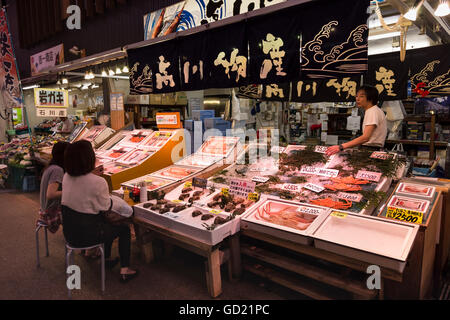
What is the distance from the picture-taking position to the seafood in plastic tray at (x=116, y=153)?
6070 millimetres

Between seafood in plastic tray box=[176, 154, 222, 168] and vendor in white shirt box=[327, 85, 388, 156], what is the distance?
206 centimetres

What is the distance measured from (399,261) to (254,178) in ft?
7.30

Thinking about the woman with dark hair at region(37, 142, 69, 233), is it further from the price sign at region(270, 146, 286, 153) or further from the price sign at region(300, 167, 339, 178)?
the price sign at region(300, 167, 339, 178)

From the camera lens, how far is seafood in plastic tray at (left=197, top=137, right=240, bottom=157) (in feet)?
17.4

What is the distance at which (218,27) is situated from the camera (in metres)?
4.66

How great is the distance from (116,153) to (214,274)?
4.24 m

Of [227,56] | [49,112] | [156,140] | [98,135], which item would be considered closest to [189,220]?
[227,56]

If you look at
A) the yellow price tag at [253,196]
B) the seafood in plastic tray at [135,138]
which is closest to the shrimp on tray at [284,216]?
the yellow price tag at [253,196]

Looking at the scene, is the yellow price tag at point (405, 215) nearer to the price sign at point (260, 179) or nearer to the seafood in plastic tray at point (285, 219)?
the seafood in plastic tray at point (285, 219)

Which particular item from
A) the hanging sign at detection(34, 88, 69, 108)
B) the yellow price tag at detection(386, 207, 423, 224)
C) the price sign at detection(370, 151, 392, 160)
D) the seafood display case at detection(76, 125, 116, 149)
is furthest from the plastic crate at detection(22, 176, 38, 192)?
the yellow price tag at detection(386, 207, 423, 224)

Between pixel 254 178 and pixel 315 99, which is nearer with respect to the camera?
pixel 254 178

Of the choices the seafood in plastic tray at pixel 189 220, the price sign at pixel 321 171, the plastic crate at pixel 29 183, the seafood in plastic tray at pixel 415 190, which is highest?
the price sign at pixel 321 171
